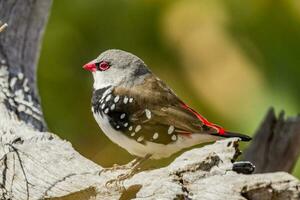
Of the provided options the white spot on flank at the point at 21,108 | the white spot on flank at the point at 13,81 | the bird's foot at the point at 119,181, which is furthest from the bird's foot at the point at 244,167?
the white spot on flank at the point at 13,81

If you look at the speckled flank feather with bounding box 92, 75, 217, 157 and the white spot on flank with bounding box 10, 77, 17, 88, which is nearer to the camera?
the speckled flank feather with bounding box 92, 75, 217, 157

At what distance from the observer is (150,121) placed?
3477mm

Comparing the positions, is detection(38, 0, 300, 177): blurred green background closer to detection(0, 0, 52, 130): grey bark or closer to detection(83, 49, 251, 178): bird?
detection(0, 0, 52, 130): grey bark

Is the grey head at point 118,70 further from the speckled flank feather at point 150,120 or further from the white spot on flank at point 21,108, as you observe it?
the white spot on flank at point 21,108

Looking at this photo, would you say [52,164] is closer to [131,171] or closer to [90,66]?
[131,171]

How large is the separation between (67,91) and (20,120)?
2248 mm

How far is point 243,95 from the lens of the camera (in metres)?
5.86

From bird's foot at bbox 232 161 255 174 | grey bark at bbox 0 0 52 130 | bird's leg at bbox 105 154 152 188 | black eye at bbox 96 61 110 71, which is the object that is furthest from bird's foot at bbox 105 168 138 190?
grey bark at bbox 0 0 52 130

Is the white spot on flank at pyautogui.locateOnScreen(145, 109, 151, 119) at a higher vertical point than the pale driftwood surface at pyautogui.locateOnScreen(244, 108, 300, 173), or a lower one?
higher

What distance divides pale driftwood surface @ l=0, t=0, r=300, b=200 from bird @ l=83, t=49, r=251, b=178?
139mm

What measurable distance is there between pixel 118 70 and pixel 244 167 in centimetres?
77

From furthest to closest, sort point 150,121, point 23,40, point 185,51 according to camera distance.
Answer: point 185,51 → point 23,40 → point 150,121

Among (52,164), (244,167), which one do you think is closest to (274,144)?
(52,164)

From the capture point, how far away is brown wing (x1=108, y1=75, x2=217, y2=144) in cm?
346
